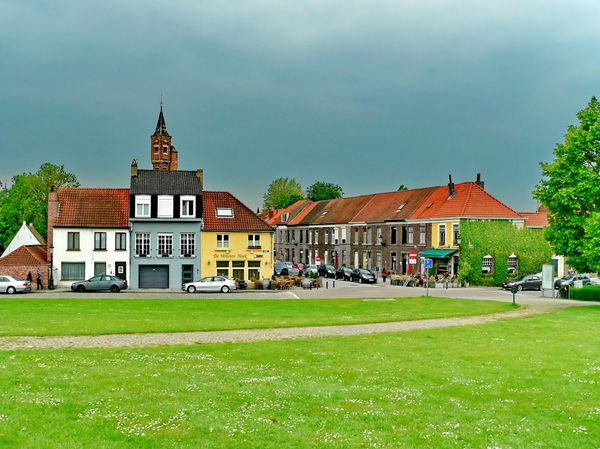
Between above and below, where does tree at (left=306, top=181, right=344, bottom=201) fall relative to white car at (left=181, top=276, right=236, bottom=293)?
above

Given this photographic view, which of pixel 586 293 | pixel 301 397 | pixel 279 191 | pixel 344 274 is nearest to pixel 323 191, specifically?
pixel 279 191

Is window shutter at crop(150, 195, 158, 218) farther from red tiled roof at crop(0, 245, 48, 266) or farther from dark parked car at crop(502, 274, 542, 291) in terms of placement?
dark parked car at crop(502, 274, 542, 291)

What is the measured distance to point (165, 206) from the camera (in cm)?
6075

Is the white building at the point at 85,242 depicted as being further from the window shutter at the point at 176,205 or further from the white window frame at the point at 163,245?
the window shutter at the point at 176,205

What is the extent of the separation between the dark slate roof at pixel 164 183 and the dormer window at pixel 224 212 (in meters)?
3.18

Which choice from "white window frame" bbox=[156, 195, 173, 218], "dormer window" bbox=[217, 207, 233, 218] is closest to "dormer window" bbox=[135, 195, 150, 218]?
"white window frame" bbox=[156, 195, 173, 218]

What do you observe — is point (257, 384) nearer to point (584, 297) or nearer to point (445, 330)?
point (445, 330)

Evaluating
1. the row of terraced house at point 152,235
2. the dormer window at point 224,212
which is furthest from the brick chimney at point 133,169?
the dormer window at point 224,212

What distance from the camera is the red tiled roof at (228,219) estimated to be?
205ft

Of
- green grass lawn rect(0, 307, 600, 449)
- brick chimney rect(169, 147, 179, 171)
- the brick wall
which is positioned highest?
brick chimney rect(169, 147, 179, 171)

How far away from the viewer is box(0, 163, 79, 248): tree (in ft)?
289

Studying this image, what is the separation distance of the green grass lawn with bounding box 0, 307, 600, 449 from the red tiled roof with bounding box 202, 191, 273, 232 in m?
41.7

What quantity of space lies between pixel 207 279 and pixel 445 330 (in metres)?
32.8

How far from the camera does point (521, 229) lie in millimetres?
69625
